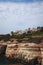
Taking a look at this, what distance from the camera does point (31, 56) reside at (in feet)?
129

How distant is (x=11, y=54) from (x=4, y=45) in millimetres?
9940

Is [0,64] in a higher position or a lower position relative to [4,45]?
lower

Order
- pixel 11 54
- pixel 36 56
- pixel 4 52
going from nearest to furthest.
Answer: pixel 36 56
pixel 11 54
pixel 4 52

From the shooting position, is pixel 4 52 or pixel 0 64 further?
pixel 4 52

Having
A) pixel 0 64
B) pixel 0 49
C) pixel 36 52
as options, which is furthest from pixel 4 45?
pixel 36 52

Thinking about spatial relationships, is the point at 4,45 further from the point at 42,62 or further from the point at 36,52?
the point at 42,62

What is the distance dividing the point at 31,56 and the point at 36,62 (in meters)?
1.58

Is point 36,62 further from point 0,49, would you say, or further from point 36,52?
point 0,49

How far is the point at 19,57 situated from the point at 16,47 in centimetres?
714

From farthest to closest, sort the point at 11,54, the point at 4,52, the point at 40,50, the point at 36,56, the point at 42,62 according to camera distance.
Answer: the point at 4,52, the point at 11,54, the point at 40,50, the point at 36,56, the point at 42,62

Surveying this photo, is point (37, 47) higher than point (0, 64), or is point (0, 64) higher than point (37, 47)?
point (37, 47)

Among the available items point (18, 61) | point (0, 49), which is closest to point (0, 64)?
point (18, 61)

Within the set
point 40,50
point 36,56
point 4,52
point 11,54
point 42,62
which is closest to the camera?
point 42,62

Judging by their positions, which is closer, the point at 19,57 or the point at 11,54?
the point at 19,57
